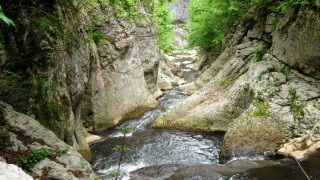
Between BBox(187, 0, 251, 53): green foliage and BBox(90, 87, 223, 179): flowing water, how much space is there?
712 cm

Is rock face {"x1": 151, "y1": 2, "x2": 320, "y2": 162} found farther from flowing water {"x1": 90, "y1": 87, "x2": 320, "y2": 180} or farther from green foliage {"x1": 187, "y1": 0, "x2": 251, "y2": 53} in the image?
green foliage {"x1": 187, "y1": 0, "x2": 251, "y2": 53}

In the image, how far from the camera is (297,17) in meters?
7.42

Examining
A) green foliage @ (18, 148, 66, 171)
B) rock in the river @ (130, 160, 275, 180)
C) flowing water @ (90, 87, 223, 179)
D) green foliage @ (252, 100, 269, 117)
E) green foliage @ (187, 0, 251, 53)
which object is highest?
green foliage @ (187, 0, 251, 53)

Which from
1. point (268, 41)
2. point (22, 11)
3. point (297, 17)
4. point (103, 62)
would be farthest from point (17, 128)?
point (268, 41)

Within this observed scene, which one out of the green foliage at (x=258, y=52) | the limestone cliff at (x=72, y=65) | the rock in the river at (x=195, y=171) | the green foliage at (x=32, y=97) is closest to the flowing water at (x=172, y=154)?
the rock in the river at (x=195, y=171)

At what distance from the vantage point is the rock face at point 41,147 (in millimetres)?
3513

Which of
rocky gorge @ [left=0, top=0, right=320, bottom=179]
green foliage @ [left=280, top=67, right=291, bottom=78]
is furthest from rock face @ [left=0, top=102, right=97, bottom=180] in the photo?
green foliage @ [left=280, top=67, right=291, bottom=78]

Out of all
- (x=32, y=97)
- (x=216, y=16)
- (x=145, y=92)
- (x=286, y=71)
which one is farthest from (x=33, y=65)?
(x=216, y=16)

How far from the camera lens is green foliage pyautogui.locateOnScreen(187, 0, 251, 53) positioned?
12094 millimetres

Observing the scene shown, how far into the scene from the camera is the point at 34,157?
3.58m

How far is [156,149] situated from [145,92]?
562 cm

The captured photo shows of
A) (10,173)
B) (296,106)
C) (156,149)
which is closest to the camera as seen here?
(10,173)

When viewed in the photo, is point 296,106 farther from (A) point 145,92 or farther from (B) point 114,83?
(A) point 145,92

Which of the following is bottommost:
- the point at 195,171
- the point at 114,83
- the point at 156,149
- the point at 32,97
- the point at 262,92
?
the point at 156,149
